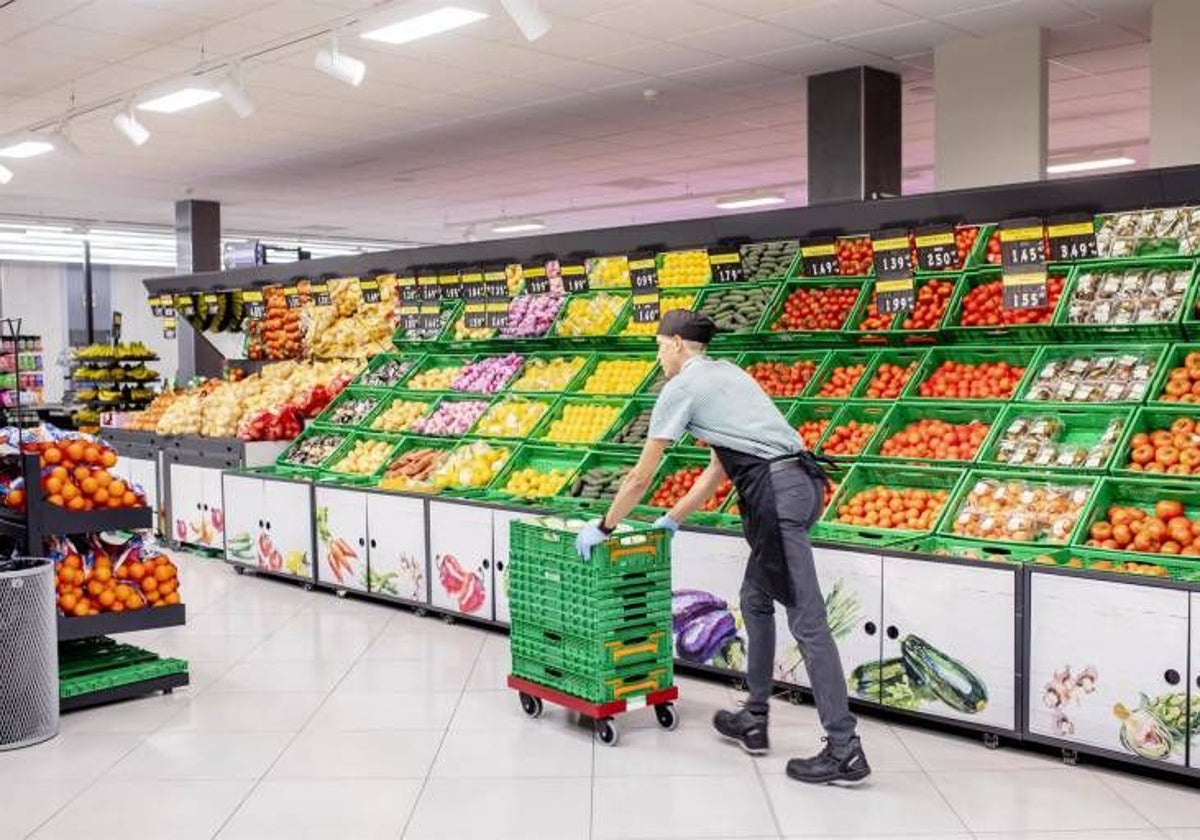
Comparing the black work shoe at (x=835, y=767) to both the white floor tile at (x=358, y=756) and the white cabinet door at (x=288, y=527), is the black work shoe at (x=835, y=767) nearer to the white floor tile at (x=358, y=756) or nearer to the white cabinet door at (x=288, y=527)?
the white floor tile at (x=358, y=756)

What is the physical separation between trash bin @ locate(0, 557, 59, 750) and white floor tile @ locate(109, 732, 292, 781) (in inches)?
19.2

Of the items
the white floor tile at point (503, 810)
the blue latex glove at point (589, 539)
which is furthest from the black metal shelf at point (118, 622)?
the blue latex glove at point (589, 539)

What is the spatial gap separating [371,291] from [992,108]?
5.14 metres

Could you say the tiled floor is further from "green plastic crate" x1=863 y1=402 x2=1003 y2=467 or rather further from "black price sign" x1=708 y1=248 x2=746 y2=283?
"black price sign" x1=708 y1=248 x2=746 y2=283

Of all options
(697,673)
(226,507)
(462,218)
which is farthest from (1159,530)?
(462,218)

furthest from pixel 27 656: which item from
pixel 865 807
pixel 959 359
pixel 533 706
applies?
pixel 959 359

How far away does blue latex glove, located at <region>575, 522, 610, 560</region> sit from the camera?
500 centimetres

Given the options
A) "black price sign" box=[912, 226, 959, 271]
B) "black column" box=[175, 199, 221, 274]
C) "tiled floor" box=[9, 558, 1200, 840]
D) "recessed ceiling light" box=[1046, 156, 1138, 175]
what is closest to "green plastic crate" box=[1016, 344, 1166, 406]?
"black price sign" box=[912, 226, 959, 271]

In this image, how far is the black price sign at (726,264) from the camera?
6.99 metres

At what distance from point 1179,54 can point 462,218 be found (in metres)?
12.8

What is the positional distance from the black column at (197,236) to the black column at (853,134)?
937cm

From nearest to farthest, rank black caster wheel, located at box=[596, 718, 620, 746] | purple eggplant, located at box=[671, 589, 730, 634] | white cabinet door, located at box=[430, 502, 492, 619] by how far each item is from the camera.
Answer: black caster wheel, located at box=[596, 718, 620, 746] < purple eggplant, located at box=[671, 589, 730, 634] < white cabinet door, located at box=[430, 502, 492, 619]

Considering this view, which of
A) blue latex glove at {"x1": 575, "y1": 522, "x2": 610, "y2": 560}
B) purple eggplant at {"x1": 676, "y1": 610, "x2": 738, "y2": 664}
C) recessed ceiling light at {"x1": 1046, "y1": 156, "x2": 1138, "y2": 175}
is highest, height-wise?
recessed ceiling light at {"x1": 1046, "y1": 156, "x2": 1138, "y2": 175}

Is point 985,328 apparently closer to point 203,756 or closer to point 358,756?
point 358,756
